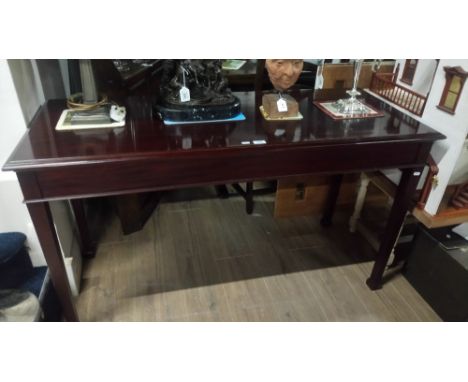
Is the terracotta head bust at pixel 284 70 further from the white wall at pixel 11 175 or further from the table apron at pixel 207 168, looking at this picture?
the white wall at pixel 11 175

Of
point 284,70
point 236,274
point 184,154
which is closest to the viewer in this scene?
point 184,154

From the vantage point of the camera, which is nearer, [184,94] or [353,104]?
[184,94]

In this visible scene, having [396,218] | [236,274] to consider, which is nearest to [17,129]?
[236,274]

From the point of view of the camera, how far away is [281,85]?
113cm

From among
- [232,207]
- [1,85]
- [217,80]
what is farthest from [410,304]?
[1,85]

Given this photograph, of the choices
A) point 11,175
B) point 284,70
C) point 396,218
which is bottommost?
point 396,218

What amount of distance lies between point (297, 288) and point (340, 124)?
73 centimetres

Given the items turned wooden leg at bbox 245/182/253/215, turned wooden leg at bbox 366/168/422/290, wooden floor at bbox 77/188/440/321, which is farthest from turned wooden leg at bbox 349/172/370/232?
turned wooden leg at bbox 245/182/253/215

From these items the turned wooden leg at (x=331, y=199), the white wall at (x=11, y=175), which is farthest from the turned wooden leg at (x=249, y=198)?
the white wall at (x=11, y=175)

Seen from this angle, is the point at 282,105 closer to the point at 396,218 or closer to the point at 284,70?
the point at 284,70

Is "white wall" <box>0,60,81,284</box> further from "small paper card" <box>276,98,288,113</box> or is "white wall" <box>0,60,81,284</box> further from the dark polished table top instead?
"small paper card" <box>276,98,288,113</box>

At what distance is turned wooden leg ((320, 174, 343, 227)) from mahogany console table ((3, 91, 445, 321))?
20.3 inches

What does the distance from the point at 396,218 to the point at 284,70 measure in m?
0.70

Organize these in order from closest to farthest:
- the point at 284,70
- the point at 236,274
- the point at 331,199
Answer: the point at 284,70
the point at 236,274
the point at 331,199
